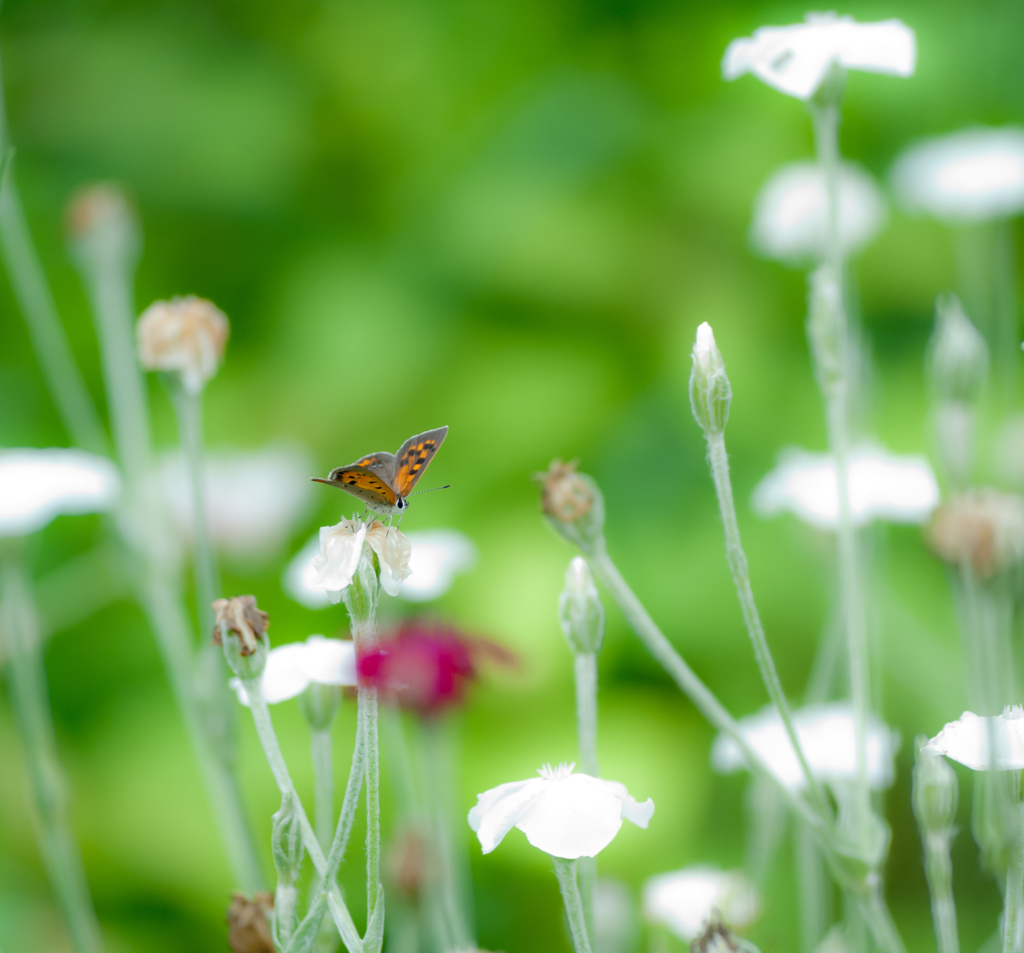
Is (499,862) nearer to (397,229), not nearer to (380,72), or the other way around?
(397,229)

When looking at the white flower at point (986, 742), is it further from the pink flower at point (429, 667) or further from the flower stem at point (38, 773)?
the flower stem at point (38, 773)

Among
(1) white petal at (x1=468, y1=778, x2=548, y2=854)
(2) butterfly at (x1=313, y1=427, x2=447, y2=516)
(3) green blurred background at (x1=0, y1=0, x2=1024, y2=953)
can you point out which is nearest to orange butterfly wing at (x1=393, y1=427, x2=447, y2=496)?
(2) butterfly at (x1=313, y1=427, x2=447, y2=516)

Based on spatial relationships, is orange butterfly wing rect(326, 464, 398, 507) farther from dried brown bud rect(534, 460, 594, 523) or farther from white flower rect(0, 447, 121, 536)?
white flower rect(0, 447, 121, 536)

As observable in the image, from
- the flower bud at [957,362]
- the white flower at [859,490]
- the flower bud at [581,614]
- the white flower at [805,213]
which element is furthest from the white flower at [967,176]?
the flower bud at [581,614]

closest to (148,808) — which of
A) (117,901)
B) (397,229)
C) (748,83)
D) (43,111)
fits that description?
(117,901)

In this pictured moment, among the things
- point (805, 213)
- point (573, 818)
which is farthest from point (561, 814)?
point (805, 213)
